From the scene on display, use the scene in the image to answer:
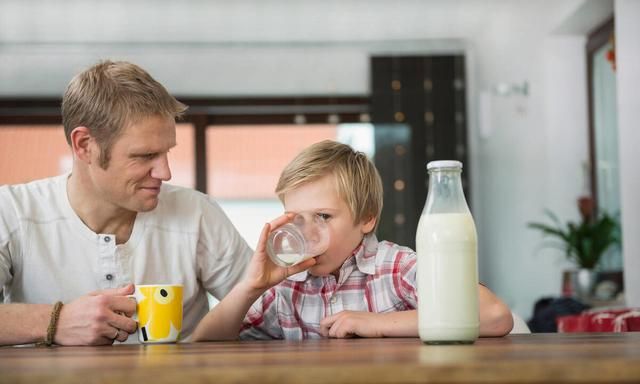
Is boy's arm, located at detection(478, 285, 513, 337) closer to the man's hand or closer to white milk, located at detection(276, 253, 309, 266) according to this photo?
white milk, located at detection(276, 253, 309, 266)

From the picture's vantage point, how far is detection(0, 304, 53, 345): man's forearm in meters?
1.37

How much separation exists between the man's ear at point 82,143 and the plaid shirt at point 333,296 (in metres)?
0.50

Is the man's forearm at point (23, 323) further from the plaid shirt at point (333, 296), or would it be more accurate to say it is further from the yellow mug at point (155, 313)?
the plaid shirt at point (333, 296)

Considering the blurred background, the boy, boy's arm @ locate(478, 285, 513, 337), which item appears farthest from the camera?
the blurred background

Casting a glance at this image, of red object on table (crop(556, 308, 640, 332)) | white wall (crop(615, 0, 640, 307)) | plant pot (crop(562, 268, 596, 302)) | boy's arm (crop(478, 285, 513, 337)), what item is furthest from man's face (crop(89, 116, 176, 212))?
plant pot (crop(562, 268, 596, 302))

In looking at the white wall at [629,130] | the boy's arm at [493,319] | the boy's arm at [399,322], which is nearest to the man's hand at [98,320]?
the boy's arm at [399,322]

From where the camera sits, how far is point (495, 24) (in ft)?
21.7

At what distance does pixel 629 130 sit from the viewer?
398 centimetres

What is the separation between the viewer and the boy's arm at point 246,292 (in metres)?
1.33

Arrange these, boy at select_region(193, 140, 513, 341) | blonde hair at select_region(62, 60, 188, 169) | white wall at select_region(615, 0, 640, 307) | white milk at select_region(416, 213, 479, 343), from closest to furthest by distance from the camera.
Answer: white milk at select_region(416, 213, 479, 343) → boy at select_region(193, 140, 513, 341) → blonde hair at select_region(62, 60, 188, 169) → white wall at select_region(615, 0, 640, 307)

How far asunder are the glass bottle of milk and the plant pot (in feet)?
11.5

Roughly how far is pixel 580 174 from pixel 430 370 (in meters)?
4.96

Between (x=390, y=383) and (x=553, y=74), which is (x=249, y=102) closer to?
(x=553, y=74)

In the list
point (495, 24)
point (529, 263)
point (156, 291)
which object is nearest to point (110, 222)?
point (156, 291)
